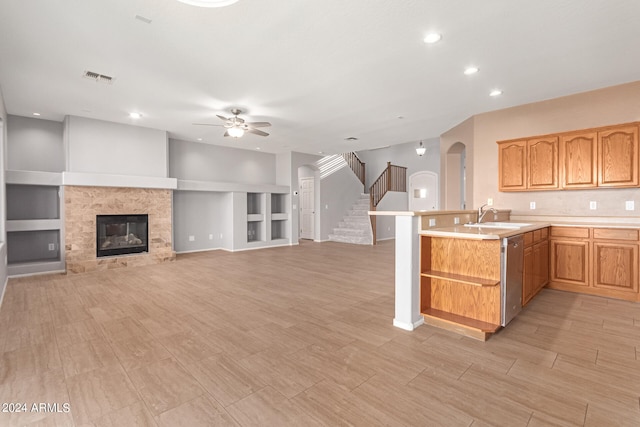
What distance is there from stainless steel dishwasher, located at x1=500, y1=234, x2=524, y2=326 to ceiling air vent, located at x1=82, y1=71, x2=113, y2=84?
17.3ft

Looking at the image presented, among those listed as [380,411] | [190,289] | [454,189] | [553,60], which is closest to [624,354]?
[380,411]

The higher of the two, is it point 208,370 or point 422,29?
point 422,29

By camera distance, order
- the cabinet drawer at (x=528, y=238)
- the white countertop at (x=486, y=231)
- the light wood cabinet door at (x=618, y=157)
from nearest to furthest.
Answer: the white countertop at (x=486, y=231)
the cabinet drawer at (x=528, y=238)
the light wood cabinet door at (x=618, y=157)

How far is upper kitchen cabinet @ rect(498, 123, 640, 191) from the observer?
4.24 meters

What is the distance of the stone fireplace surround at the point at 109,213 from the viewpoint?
592 centimetres

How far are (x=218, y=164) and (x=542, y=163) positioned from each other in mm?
7682

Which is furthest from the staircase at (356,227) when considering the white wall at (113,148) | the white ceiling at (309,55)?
the white wall at (113,148)

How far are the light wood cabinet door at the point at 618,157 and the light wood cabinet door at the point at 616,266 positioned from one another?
3.04 ft

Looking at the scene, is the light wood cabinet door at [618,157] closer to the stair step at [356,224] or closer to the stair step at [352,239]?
the stair step at [352,239]

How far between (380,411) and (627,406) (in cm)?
157

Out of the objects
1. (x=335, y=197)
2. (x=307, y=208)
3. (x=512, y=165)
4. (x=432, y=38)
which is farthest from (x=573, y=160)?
(x=307, y=208)

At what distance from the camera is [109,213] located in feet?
20.9

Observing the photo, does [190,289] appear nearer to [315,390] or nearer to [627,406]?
[315,390]

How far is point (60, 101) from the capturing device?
5125 mm
